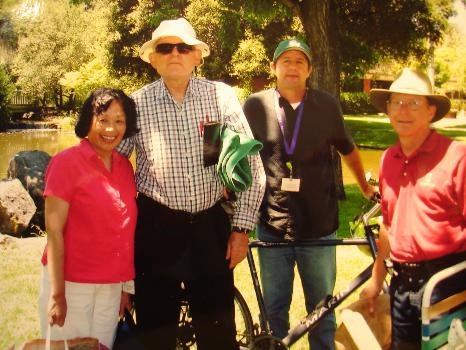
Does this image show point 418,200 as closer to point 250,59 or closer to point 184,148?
point 184,148

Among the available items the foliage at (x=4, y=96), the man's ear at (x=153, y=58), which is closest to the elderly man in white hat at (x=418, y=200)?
the man's ear at (x=153, y=58)

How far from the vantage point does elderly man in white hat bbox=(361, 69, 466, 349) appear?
7.97 feet

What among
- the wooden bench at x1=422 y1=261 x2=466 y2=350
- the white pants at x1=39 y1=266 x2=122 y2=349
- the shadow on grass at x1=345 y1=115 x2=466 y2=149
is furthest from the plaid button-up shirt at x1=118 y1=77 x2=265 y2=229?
the shadow on grass at x1=345 y1=115 x2=466 y2=149

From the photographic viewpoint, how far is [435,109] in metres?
2.67

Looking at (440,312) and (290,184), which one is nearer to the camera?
(440,312)

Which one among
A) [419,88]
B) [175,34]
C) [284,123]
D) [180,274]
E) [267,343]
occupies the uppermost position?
[175,34]

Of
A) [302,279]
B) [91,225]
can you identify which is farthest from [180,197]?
[302,279]

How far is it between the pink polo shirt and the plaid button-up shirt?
211mm

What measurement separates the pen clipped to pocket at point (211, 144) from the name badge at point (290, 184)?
2.08ft

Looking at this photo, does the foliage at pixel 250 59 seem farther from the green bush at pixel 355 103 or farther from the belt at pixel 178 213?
the belt at pixel 178 213

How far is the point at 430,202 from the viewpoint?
246 centimetres

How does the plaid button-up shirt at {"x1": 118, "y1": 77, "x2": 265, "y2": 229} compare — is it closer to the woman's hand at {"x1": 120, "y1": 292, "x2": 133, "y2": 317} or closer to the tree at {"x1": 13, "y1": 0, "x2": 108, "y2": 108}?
the woman's hand at {"x1": 120, "y1": 292, "x2": 133, "y2": 317}

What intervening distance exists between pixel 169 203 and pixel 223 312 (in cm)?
75

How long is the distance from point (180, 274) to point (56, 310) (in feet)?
2.26
